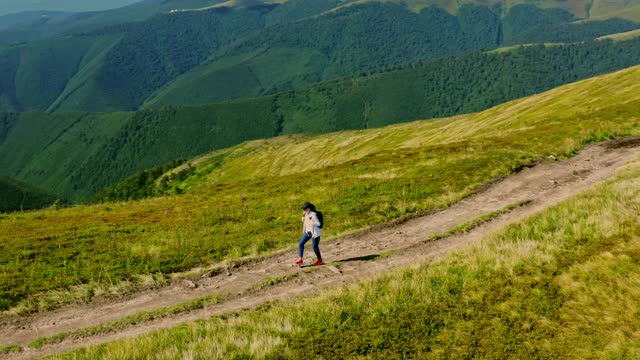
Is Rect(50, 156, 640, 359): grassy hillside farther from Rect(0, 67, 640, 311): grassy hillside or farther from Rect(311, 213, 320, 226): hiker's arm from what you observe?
Rect(0, 67, 640, 311): grassy hillside

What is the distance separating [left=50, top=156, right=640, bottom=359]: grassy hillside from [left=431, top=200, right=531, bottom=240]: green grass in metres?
7.06

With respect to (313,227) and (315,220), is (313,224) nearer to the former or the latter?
(313,227)

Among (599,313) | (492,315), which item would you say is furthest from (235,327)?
(599,313)

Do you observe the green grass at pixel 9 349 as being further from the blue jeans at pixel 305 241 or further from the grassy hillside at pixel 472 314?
the blue jeans at pixel 305 241

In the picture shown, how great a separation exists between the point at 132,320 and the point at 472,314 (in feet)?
50.4

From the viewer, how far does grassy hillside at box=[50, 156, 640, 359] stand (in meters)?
13.6

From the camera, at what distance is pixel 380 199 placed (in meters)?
37.8

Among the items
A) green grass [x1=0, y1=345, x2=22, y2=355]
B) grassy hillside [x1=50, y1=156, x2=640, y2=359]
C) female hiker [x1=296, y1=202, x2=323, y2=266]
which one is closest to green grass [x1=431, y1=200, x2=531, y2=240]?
grassy hillside [x1=50, y1=156, x2=640, y2=359]

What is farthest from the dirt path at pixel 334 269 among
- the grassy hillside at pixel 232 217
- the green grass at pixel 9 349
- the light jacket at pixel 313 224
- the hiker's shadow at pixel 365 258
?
the grassy hillside at pixel 232 217

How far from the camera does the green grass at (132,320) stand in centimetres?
2017

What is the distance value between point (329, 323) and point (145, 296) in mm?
13358

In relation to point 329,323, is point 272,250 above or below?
below

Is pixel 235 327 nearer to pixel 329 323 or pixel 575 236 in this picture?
pixel 329 323

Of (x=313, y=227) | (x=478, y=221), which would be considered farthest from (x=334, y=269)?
(x=478, y=221)
